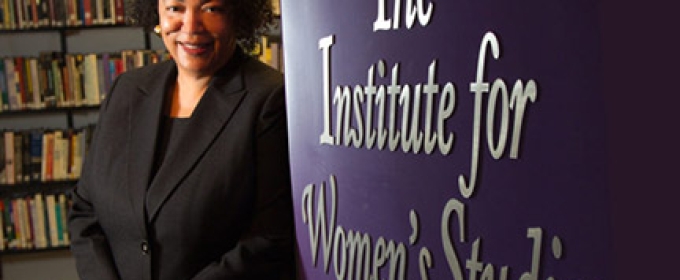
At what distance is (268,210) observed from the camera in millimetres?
1321

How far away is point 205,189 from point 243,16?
0.34 metres

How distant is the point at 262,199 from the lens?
1.31 metres

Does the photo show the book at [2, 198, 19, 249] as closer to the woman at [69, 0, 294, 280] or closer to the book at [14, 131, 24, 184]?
the book at [14, 131, 24, 184]

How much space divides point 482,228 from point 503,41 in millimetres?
180

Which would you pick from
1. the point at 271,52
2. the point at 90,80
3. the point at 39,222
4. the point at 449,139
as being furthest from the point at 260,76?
the point at 39,222

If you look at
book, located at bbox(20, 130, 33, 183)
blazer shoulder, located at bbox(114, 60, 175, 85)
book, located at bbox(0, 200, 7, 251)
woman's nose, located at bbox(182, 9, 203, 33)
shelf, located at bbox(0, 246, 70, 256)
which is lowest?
shelf, located at bbox(0, 246, 70, 256)

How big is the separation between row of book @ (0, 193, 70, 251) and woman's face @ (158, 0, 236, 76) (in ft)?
9.45

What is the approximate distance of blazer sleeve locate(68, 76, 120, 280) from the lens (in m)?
1.49

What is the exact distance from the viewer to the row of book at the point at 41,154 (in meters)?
3.93

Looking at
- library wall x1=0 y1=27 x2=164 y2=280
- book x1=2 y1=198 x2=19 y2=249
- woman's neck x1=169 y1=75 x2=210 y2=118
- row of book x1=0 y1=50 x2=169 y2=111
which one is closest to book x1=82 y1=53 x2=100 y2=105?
row of book x1=0 y1=50 x2=169 y2=111

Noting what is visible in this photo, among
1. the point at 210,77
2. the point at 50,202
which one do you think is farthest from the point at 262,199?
the point at 50,202

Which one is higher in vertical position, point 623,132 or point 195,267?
point 623,132

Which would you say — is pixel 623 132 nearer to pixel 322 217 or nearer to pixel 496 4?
pixel 496 4

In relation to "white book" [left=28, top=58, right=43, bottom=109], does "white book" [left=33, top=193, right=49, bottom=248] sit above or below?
below
